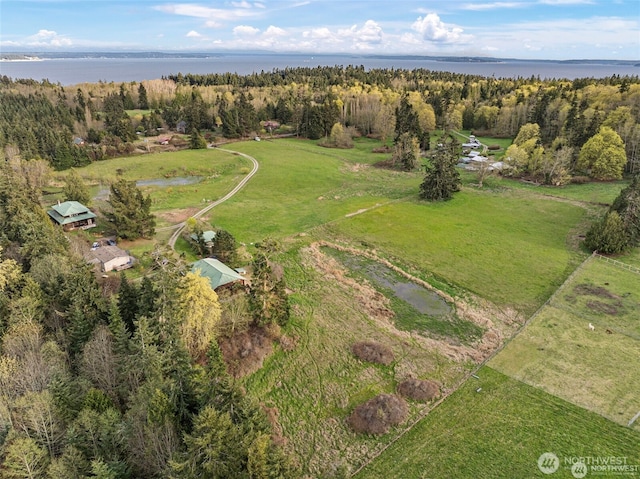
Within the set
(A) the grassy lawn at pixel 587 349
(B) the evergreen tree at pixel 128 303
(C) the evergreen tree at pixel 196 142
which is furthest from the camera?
(C) the evergreen tree at pixel 196 142

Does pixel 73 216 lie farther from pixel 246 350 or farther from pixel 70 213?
pixel 246 350

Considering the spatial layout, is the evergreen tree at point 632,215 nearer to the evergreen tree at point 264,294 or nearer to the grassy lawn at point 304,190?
the grassy lawn at point 304,190

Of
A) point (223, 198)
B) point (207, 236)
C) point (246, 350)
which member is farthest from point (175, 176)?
point (246, 350)

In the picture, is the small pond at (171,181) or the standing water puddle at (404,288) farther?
the small pond at (171,181)

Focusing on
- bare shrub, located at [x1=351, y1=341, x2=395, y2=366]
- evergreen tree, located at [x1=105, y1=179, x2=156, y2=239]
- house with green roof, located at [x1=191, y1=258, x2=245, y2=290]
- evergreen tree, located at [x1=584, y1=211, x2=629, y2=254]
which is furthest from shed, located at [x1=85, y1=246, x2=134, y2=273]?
evergreen tree, located at [x1=584, y1=211, x2=629, y2=254]

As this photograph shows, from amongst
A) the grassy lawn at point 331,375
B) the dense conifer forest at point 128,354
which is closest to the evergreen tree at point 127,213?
the dense conifer forest at point 128,354

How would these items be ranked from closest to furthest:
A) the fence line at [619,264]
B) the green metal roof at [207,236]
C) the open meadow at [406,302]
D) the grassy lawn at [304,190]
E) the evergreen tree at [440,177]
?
the open meadow at [406,302]
the fence line at [619,264]
the green metal roof at [207,236]
the grassy lawn at [304,190]
the evergreen tree at [440,177]
